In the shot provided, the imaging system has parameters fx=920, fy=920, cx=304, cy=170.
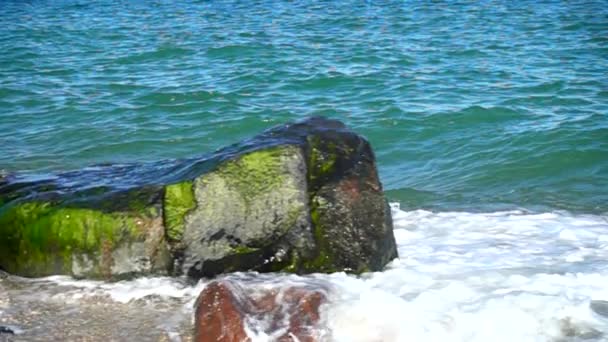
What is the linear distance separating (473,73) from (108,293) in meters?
10.5

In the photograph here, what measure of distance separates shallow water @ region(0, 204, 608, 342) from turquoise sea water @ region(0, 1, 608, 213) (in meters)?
2.14

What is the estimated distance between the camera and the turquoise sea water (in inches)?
446

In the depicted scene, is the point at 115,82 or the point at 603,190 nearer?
the point at 603,190

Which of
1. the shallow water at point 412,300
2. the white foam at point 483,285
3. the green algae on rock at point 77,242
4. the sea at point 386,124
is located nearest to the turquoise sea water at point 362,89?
the sea at point 386,124

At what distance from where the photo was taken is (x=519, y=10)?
842 inches

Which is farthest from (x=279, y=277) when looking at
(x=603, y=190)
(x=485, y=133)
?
(x=485, y=133)

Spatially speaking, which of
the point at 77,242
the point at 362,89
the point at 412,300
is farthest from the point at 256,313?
the point at 362,89

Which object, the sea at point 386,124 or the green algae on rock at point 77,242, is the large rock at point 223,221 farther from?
the sea at point 386,124

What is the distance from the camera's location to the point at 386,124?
13211 millimetres

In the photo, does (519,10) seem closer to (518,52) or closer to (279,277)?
(518,52)

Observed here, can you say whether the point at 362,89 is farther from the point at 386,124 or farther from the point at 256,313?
the point at 256,313

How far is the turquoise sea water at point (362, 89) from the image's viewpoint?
37.2ft

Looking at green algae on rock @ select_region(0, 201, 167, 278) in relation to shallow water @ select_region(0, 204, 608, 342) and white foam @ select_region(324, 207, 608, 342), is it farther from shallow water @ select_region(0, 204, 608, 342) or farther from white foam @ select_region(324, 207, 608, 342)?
white foam @ select_region(324, 207, 608, 342)

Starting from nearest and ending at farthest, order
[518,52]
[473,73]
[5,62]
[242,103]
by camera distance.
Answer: [242,103], [473,73], [518,52], [5,62]
